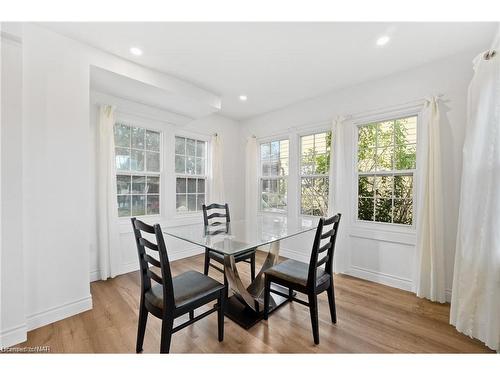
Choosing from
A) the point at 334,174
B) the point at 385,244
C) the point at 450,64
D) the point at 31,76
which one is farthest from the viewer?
the point at 334,174

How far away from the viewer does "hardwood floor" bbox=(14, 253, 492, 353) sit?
5.19ft

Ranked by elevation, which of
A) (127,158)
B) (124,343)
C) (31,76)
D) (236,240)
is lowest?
(124,343)

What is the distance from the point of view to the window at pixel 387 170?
8.45 ft

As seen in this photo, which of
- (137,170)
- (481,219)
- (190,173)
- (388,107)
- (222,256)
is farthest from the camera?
(190,173)

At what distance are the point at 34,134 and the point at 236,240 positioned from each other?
6.34 ft

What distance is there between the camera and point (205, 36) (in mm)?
1929

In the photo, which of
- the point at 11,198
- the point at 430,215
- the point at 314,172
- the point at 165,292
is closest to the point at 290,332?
the point at 165,292

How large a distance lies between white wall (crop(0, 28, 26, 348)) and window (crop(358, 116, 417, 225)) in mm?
3563

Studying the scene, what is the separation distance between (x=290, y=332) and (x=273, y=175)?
8.86 ft

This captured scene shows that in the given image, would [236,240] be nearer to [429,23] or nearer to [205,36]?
[205,36]

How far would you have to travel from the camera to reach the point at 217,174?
3961 mm

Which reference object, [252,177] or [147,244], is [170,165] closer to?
[252,177]

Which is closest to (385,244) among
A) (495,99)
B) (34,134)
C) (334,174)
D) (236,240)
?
(334,174)

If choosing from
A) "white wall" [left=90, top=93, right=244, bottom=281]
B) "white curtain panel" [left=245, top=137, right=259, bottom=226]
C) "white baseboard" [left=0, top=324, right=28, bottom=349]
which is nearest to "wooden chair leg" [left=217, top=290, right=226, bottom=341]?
"white baseboard" [left=0, top=324, right=28, bottom=349]
